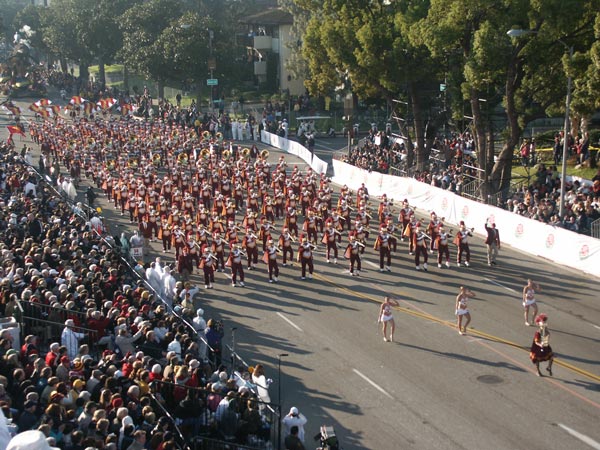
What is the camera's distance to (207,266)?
25.1m

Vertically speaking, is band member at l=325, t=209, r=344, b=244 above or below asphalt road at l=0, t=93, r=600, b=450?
above

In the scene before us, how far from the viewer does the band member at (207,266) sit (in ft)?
81.9

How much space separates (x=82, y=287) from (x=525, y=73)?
21.2 m

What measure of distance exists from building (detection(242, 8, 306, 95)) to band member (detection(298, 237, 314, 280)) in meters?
43.2

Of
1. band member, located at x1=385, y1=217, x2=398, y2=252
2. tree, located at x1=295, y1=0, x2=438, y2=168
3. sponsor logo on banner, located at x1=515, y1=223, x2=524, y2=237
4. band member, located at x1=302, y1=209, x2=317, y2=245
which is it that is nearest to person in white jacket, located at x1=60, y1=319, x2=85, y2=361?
band member, located at x1=385, y1=217, x2=398, y2=252

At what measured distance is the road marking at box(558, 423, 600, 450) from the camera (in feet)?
48.9

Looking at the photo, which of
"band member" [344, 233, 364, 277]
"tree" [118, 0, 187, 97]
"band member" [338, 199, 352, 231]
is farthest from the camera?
"tree" [118, 0, 187, 97]

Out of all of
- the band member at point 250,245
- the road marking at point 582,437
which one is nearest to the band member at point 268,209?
the band member at point 250,245

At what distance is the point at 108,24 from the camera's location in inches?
3019

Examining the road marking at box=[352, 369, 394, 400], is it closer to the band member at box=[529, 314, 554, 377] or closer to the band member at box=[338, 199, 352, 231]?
the band member at box=[529, 314, 554, 377]

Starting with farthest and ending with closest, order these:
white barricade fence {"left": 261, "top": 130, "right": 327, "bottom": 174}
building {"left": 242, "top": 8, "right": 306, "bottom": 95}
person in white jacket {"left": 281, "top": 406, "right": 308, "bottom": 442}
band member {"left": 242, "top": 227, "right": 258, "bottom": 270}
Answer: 1. building {"left": 242, "top": 8, "right": 306, "bottom": 95}
2. white barricade fence {"left": 261, "top": 130, "right": 327, "bottom": 174}
3. band member {"left": 242, "top": 227, "right": 258, "bottom": 270}
4. person in white jacket {"left": 281, "top": 406, "right": 308, "bottom": 442}

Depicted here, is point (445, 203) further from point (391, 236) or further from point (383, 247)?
point (383, 247)

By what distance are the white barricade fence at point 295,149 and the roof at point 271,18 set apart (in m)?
15.8

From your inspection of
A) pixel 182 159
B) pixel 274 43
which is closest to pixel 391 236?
pixel 182 159
